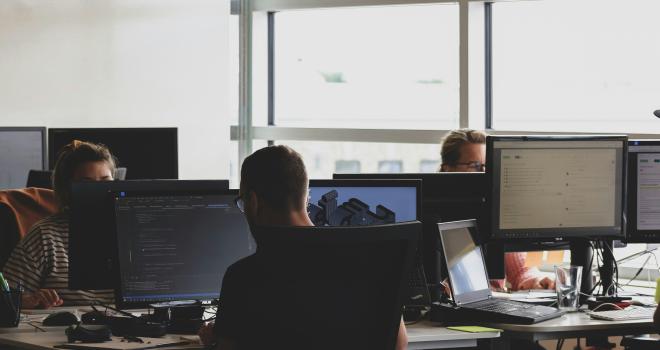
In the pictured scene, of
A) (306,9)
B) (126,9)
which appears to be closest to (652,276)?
(306,9)

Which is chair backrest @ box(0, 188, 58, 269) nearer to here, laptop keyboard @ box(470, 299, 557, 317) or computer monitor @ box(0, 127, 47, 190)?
computer monitor @ box(0, 127, 47, 190)

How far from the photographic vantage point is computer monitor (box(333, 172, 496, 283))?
3619 millimetres

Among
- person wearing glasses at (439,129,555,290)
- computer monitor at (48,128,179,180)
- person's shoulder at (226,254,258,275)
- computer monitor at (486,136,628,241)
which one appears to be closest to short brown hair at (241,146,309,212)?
person's shoulder at (226,254,258,275)

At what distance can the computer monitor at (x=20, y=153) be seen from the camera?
505cm

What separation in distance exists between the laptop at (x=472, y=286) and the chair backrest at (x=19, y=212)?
1.48 metres

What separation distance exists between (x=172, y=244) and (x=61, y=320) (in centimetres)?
43

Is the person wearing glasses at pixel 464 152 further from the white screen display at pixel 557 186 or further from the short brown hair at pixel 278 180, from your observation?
the short brown hair at pixel 278 180

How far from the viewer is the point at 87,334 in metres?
3.04

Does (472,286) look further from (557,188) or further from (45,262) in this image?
(45,262)

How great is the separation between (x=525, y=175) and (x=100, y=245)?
56.7 inches

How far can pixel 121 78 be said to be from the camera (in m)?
5.93

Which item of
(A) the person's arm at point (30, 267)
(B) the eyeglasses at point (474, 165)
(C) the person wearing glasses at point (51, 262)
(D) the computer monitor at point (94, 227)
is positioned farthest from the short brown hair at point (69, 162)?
(B) the eyeglasses at point (474, 165)

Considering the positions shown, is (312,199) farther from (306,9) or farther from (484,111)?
(306,9)

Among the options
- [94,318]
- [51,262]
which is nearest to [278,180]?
[94,318]
